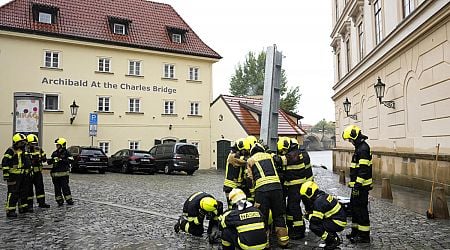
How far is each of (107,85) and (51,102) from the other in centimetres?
404

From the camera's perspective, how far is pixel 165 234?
26.0 feet

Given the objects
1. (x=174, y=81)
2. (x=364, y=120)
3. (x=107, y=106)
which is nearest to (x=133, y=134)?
(x=107, y=106)

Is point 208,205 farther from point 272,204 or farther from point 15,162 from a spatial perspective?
point 15,162

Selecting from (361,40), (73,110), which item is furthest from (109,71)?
(361,40)

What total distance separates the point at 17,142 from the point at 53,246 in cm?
407

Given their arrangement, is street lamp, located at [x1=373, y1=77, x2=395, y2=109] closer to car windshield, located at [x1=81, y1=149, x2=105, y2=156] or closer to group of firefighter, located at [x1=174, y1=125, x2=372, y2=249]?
group of firefighter, located at [x1=174, y1=125, x2=372, y2=249]

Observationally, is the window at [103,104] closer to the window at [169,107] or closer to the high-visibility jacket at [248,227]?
the window at [169,107]

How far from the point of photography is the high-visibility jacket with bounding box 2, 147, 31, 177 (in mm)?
9742

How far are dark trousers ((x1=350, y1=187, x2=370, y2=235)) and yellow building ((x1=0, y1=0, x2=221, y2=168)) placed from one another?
24131 mm

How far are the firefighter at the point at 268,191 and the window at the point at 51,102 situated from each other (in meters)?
23.9

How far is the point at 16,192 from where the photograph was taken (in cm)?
974

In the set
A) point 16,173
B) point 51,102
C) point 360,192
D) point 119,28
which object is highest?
point 119,28

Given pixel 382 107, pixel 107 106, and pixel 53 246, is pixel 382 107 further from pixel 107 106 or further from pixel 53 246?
pixel 107 106

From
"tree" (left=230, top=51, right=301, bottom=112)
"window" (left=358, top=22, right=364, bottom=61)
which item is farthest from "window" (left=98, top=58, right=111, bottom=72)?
"tree" (left=230, top=51, right=301, bottom=112)
